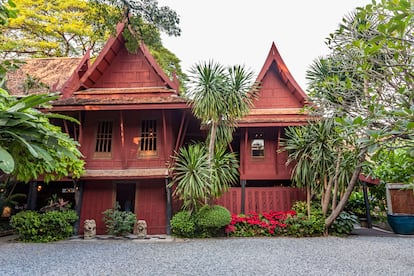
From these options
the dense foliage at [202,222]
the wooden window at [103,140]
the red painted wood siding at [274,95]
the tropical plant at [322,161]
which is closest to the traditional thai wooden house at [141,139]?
the wooden window at [103,140]

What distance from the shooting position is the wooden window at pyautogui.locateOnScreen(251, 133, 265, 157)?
8586mm

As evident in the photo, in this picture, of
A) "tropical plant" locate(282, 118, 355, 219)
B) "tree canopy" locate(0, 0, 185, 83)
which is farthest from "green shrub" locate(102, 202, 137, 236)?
"tree canopy" locate(0, 0, 185, 83)

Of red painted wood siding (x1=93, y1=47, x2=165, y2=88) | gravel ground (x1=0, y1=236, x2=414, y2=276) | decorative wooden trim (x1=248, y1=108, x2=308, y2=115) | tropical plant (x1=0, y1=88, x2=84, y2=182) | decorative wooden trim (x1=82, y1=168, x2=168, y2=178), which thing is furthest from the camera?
decorative wooden trim (x1=248, y1=108, x2=308, y2=115)

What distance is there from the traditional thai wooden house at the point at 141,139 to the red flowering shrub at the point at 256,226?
0.69 m

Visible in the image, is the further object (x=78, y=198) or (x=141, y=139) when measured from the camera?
(x=141, y=139)

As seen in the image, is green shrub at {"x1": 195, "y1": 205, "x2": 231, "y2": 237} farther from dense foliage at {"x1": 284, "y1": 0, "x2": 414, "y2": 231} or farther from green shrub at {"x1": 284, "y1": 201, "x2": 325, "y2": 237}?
dense foliage at {"x1": 284, "y1": 0, "x2": 414, "y2": 231}

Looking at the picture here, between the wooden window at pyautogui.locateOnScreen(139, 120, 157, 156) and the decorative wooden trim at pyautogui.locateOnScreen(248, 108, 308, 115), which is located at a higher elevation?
the decorative wooden trim at pyautogui.locateOnScreen(248, 108, 308, 115)

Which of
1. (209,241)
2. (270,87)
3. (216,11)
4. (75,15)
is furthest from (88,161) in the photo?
(75,15)

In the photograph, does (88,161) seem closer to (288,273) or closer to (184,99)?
(184,99)

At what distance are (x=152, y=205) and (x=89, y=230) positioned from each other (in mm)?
1834

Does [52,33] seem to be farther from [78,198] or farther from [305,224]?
[305,224]

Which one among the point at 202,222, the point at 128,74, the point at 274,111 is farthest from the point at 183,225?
the point at 128,74

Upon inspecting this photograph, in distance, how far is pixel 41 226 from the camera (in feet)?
22.1

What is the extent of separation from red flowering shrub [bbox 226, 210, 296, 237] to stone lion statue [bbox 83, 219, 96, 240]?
148 inches
